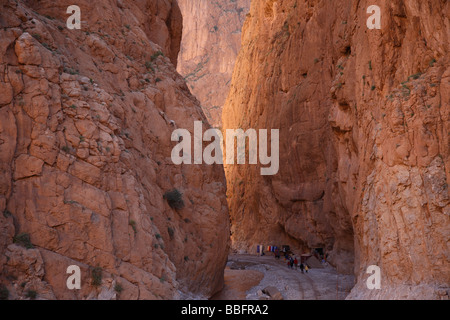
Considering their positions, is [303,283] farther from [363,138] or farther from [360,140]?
[363,138]

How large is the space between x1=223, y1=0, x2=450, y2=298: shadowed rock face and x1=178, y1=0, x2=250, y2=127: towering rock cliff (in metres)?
56.1

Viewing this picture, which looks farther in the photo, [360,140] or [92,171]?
[360,140]

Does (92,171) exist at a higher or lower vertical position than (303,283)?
higher

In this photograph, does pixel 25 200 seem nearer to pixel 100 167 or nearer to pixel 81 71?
pixel 100 167

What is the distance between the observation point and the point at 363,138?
23.3 metres

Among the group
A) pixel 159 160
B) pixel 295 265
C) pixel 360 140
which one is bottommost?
pixel 295 265

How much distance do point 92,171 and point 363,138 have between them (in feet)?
46.6

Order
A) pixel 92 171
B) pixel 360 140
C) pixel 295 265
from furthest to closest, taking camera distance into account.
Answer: pixel 295 265
pixel 360 140
pixel 92 171

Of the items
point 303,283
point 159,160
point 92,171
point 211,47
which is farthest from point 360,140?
point 211,47

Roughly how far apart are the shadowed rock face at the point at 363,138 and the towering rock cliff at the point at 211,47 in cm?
5611

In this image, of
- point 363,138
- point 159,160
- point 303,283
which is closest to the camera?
point 159,160

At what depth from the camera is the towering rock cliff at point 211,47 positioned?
340 ft

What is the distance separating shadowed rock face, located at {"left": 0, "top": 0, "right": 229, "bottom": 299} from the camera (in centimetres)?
1512

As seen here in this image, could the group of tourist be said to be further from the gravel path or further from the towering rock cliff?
the towering rock cliff
